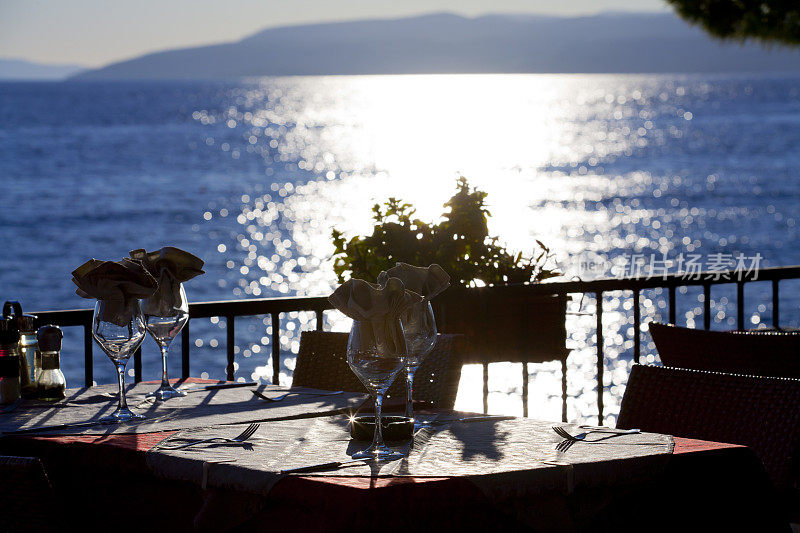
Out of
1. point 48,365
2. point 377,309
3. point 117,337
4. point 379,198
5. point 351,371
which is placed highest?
point 379,198

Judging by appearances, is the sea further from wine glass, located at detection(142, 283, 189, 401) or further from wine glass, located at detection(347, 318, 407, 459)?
wine glass, located at detection(347, 318, 407, 459)

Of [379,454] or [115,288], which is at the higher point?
[115,288]

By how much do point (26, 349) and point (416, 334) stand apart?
123 cm

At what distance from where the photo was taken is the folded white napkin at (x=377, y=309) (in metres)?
2.26

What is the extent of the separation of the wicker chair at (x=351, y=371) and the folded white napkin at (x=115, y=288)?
77 centimetres

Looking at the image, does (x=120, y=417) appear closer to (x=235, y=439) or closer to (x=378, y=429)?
(x=235, y=439)

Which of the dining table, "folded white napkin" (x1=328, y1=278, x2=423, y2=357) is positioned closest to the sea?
the dining table

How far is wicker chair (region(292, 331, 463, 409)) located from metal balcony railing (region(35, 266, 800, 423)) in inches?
7.0

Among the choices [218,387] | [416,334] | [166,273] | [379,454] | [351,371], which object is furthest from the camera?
[351,371]

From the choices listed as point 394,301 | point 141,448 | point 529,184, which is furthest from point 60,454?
point 529,184

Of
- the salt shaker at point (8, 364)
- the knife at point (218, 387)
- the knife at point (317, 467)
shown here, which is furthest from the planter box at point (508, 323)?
the knife at point (317, 467)

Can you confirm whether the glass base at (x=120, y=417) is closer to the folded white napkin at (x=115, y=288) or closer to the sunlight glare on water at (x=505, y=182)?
the folded white napkin at (x=115, y=288)

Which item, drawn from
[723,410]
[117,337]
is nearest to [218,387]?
[117,337]

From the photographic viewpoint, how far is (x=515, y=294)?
4406 mm
